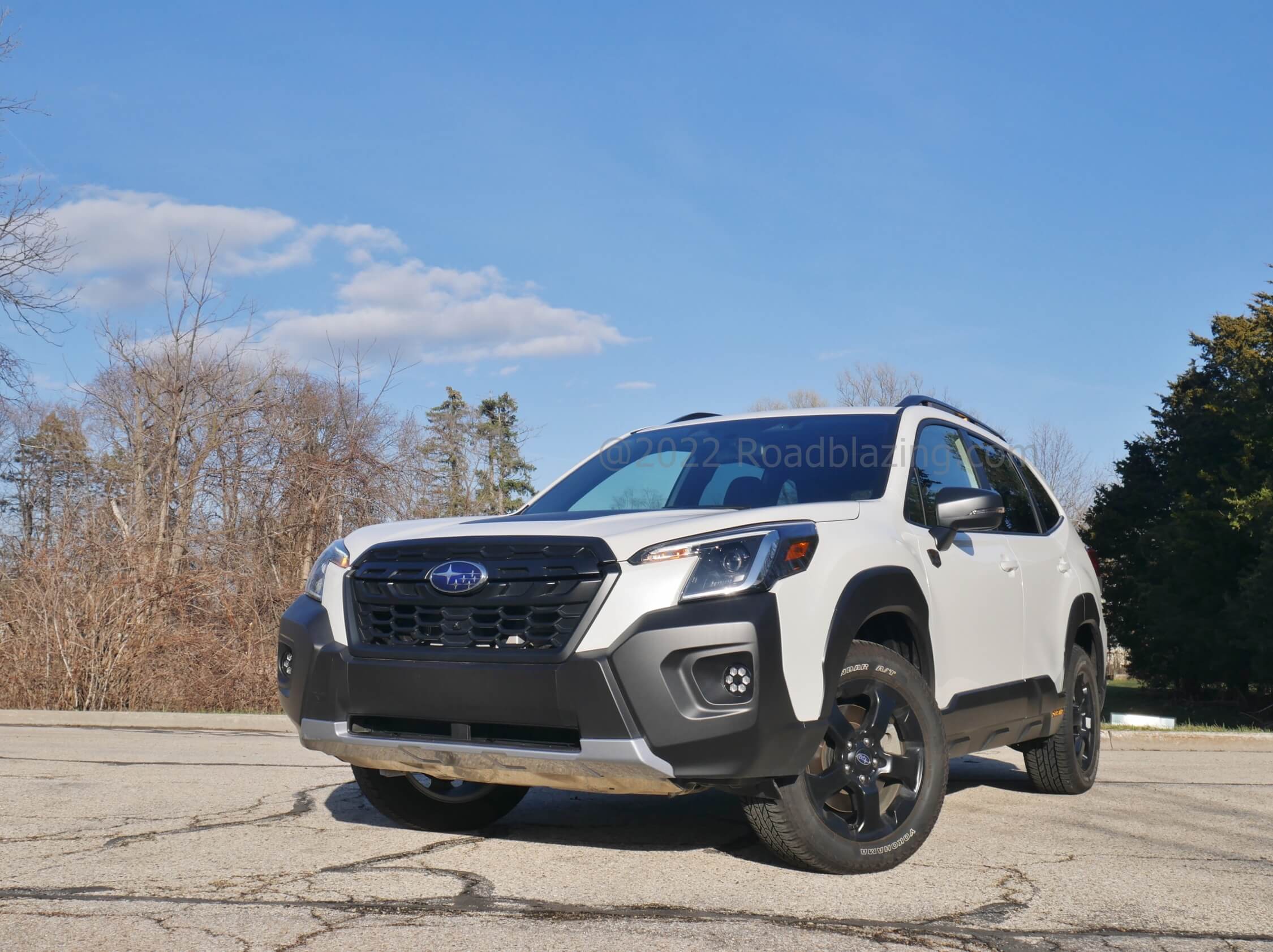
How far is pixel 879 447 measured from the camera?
5.27m

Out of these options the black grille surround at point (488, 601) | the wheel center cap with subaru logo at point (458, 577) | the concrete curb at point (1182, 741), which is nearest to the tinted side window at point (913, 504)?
the black grille surround at point (488, 601)

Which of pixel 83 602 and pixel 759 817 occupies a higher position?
pixel 83 602

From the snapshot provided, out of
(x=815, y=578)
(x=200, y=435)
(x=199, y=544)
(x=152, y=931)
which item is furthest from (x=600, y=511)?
(x=200, y=435)

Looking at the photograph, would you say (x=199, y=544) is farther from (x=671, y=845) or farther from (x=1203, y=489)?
(x=1203, y=489)

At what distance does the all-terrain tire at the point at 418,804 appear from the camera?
199 inches

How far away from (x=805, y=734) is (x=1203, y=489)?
41.3 m

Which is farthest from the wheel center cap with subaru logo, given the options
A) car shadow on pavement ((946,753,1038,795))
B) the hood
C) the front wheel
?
car shadow on pavement ((946,753,1038,795))

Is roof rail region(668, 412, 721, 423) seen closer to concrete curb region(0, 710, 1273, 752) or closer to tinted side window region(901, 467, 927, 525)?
tinted side window region(901, 467, 927, 525)

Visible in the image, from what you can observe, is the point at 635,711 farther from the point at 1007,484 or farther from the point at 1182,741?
the point at 1182,741

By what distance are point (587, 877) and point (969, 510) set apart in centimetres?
211

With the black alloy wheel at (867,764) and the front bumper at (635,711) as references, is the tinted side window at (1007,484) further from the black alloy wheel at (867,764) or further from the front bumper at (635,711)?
the front bumper at (635,711)

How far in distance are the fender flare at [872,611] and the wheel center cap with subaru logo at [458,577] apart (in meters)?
1.21

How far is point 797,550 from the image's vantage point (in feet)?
13.3

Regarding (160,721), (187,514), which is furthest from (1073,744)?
(187,514)
